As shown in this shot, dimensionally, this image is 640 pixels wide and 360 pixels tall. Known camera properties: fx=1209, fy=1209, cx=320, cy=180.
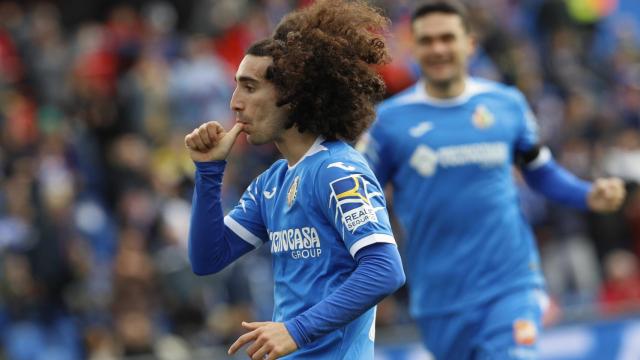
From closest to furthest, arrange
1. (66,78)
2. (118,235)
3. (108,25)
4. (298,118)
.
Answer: (298,118)
(118,235)
(66,78)
(108,25)

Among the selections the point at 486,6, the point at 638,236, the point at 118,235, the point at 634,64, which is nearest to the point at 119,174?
the point at 118,235

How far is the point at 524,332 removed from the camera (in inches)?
279

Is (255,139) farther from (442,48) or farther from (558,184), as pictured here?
(558,184)

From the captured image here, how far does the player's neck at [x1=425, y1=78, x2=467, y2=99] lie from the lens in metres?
7.53

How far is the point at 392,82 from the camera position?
49.1ft

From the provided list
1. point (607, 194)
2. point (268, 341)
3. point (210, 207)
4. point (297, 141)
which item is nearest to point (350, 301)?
point (268, 341)

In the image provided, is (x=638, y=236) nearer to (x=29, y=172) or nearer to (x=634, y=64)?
(x=634, y=64)

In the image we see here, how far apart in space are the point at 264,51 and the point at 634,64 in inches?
628

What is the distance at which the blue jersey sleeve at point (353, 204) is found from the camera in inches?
190

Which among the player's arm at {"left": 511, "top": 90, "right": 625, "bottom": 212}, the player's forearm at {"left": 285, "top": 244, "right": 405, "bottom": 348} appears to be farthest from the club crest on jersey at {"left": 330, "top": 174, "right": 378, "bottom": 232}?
the player's arm at {"left": 511, "top": 90, "right": 625, "bottom": 212}

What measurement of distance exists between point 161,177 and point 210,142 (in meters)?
8.08

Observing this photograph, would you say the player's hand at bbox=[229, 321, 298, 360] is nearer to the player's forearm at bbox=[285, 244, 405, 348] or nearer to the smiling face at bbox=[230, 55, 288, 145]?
the player's forearm at bbox=[285, 244, 405, 348]

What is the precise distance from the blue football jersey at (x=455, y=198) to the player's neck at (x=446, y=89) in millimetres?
69

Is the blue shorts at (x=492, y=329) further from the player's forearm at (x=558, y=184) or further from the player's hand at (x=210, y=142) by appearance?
the player's hand at (x=210, y=142)
